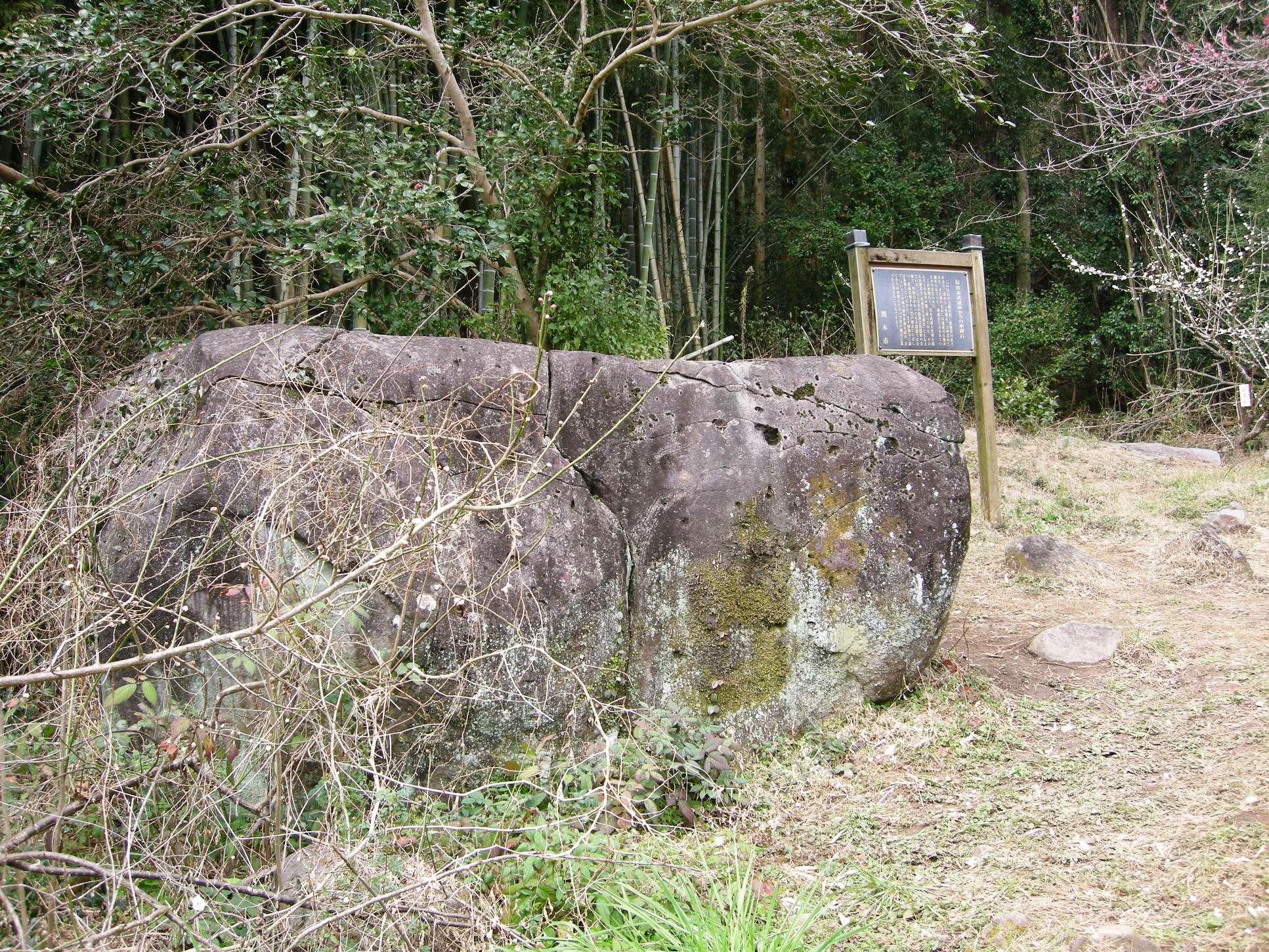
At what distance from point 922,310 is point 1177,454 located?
4.27 metres

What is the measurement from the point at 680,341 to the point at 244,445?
6.13 meters

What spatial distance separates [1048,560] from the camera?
5.48m

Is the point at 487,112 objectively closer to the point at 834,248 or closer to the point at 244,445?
the point at 244,445

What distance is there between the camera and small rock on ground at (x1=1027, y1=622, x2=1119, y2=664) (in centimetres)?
437

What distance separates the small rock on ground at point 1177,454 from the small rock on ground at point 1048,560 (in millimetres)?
3730

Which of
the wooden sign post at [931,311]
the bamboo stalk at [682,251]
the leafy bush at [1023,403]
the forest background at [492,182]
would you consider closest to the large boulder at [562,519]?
the forest background at [492,182]

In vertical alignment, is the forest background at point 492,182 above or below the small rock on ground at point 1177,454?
above

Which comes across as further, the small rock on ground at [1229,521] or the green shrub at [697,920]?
the small rock on ground at [1229,521]

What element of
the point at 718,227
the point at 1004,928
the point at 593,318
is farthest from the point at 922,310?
the point at 1004,928

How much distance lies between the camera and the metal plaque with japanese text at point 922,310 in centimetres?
591

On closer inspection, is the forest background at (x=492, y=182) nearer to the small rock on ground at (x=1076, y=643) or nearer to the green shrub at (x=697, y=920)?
the green shrub at (x=697, y=920)

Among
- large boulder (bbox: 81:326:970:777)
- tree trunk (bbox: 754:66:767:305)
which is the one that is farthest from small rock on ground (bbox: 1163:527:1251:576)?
tree trunk (bbox: 754:66:767:305)

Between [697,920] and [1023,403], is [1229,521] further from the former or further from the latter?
[697,920]

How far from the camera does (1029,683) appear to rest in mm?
4207
